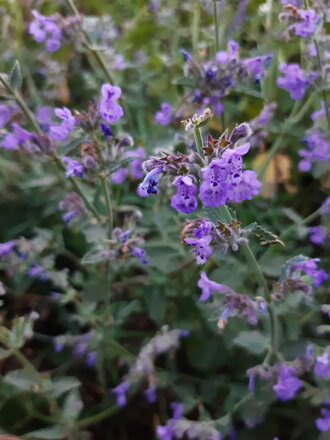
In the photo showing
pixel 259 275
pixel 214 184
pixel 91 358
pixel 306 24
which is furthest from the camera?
pixel 91 358

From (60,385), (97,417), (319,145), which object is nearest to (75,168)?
(60,385)

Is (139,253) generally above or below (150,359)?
above

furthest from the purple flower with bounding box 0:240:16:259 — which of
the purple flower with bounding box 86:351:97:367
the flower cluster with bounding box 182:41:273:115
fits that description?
the flower cluster with bounding box 182:41:273:115

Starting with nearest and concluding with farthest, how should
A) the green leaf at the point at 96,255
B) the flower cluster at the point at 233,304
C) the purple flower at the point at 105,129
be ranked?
the flower cluster at the point at 233,304 < the purple flower at the point at 105,129 < the green leaf at the point at 96,255

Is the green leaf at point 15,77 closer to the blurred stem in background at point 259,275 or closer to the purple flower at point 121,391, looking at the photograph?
the blurred stem in background at point 259,275

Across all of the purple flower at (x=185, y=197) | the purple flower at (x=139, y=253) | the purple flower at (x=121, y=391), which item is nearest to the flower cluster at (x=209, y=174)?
the purple flower at (x=185, y=197)

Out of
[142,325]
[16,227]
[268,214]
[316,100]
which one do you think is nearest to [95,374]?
[142,325]

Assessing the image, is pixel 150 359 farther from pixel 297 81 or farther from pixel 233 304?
pixel 297 81

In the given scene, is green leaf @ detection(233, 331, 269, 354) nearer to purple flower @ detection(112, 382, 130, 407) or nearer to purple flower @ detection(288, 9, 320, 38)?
purple flower @ detection(112, 382, 130, 407)
